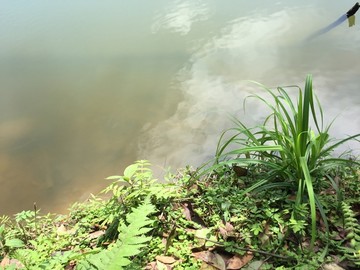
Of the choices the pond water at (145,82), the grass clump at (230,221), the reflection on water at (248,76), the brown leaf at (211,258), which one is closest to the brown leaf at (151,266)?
the grass clump at (230,221)

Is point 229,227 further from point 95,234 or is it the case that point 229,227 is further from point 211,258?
point 95,234

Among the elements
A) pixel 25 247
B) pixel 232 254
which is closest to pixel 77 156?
pixel 25 247

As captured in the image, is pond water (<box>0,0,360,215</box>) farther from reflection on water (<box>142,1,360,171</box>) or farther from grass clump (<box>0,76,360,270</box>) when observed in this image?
grass clump (<box>0,76,360,270</box>)

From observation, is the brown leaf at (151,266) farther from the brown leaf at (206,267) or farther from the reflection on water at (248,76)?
the reflection on water at (248,76)

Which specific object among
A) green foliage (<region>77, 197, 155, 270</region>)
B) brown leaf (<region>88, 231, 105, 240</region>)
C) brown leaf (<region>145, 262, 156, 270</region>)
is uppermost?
green foliage (<region>77, 197, 155, 270</region>)

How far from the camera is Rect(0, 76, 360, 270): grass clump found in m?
1.18

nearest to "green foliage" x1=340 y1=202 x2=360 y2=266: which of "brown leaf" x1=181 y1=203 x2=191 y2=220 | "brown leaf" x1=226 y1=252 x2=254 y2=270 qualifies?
"brown leaf" x1=226 y1=252 x2=254 y2=270

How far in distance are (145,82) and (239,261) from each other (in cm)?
213

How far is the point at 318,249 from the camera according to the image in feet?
3.94

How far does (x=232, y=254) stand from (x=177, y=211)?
1.06 ft

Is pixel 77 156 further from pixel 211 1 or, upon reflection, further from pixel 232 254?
pixel 211 1

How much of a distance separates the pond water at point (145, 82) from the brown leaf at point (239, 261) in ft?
2.85

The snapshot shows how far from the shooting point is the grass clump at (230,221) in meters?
1.18

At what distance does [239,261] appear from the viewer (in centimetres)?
120
